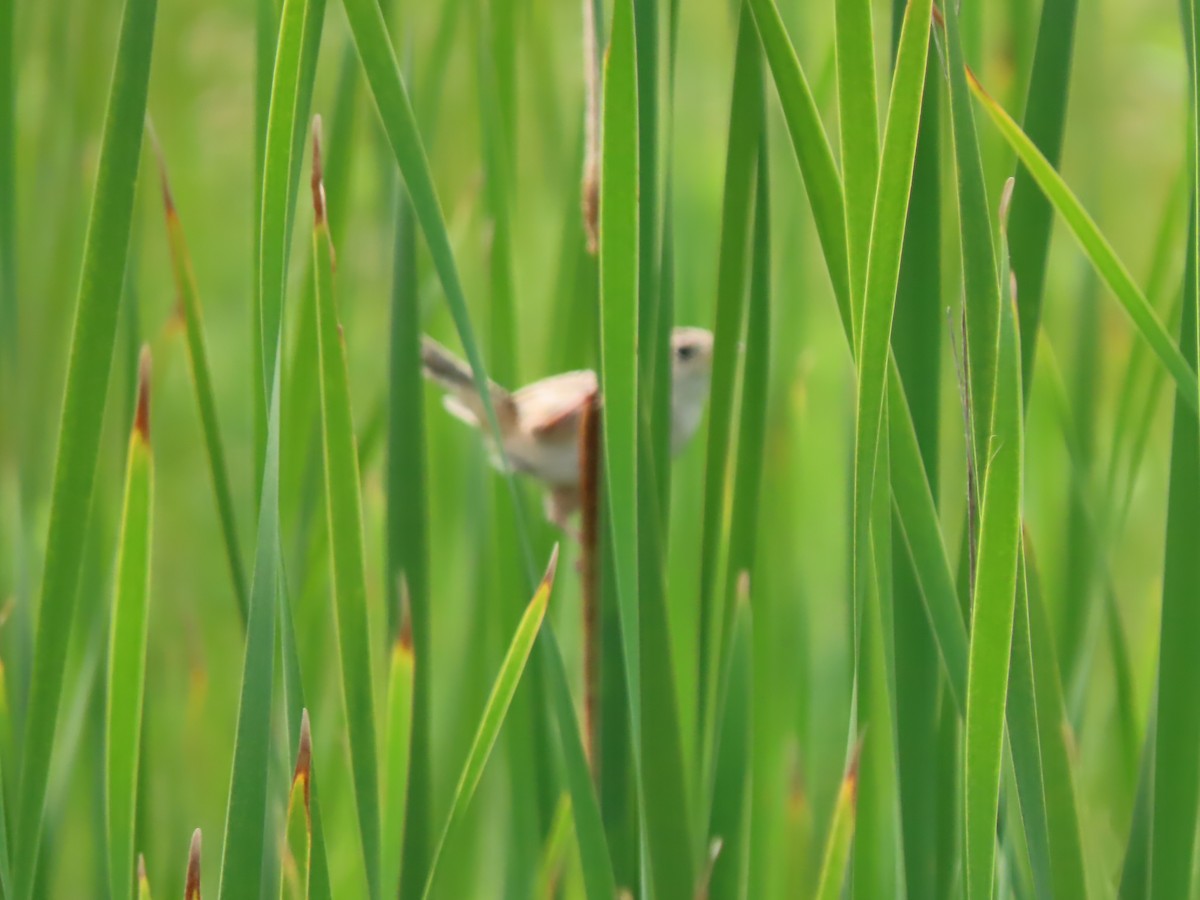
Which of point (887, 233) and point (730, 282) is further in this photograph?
point (730, 282)

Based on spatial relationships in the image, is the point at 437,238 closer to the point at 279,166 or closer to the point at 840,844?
the point at 279,166

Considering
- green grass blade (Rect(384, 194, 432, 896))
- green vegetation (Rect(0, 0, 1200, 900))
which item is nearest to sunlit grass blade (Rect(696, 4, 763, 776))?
green vegetation (Rect(0, 0, 1200, 900))

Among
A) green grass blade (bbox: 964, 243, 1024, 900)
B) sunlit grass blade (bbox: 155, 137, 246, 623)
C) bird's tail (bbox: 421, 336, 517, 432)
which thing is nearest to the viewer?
green grass blade (bbox: 964, 243, 1024, 900)

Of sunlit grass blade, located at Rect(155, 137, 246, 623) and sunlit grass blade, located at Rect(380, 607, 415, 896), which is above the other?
sunlit grass blade, located at Rect(155, 137, 246, 623)

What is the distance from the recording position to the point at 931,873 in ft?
1.56

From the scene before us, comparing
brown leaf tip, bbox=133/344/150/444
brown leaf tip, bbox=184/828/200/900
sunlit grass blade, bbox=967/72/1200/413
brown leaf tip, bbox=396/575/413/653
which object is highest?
sunlit grass blade, bbox=967/72/1200/413

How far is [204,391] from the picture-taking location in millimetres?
481

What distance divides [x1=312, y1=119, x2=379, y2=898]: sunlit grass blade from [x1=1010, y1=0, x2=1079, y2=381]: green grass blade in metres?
0.24

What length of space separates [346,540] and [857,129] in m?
0.21

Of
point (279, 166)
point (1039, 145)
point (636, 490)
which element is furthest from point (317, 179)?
point (1039, 145)

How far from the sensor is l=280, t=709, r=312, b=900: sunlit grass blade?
0.41 metres

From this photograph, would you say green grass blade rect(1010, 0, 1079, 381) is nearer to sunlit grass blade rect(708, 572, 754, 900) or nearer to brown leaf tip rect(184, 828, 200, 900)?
sunlit grass blade rect(708, 572, 754, 900)

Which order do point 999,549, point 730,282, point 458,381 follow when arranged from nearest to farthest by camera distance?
point 999,549, point 730,282, point 458,381

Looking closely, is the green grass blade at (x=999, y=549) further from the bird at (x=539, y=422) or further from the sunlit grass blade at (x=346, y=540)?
the bird at (x=539, y=422)
